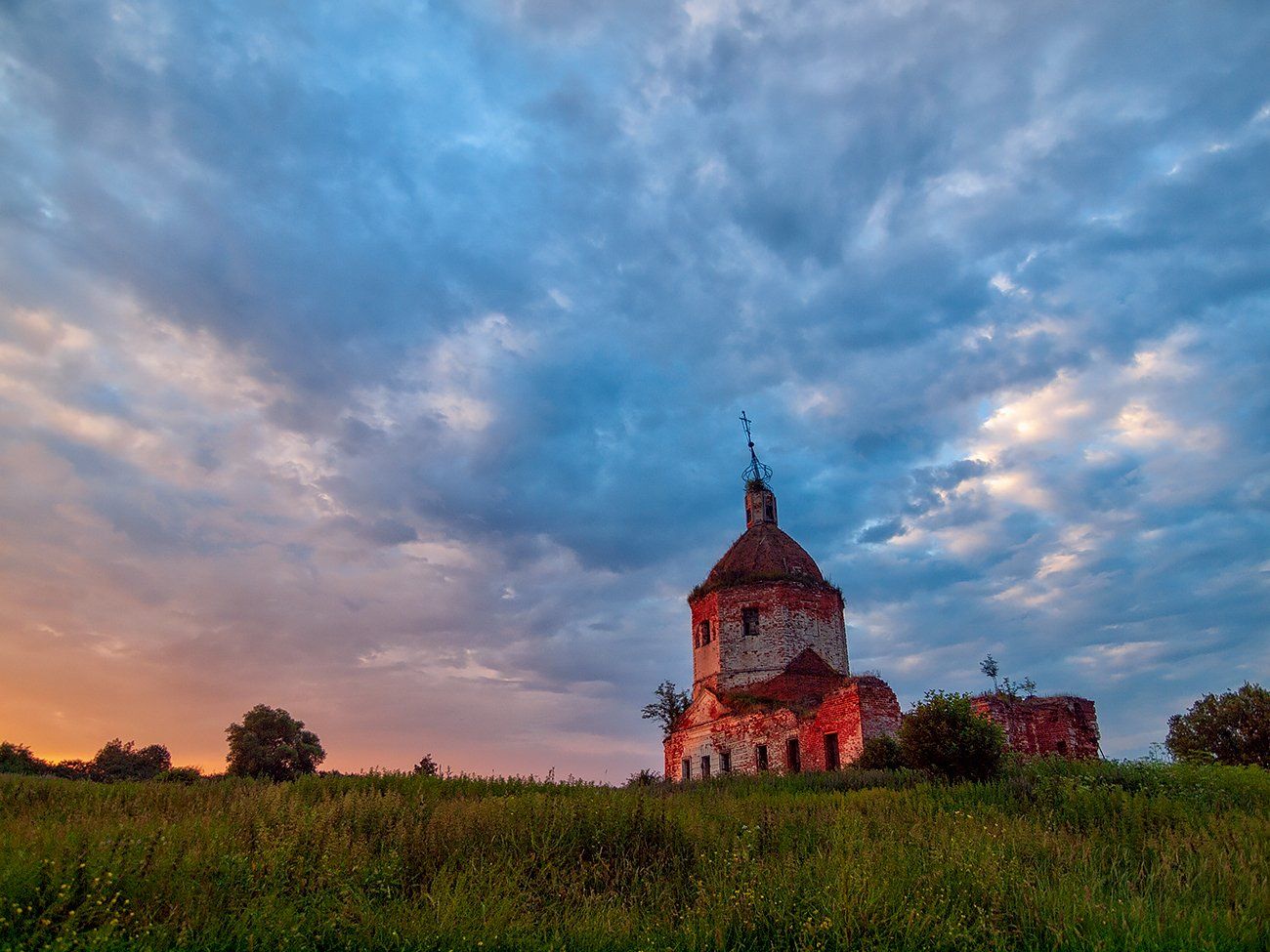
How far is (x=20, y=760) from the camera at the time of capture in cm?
3619

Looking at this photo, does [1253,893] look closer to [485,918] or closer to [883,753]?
[485,918]

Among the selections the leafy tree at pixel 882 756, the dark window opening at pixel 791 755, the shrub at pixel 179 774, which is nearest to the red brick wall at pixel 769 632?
the dark window opening at pixel 791 755

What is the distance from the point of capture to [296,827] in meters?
8.05

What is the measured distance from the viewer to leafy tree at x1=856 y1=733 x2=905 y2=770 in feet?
70.7

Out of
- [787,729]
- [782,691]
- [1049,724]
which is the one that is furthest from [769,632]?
[1049,724]

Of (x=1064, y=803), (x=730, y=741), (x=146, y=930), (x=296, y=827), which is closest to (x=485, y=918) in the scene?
(x=146, y=930)

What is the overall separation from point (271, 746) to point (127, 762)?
1195cm

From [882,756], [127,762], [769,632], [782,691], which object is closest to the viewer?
[882,756]

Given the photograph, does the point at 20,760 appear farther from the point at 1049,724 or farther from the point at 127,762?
the point at 1049,724

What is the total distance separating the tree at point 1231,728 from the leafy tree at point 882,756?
518 inches

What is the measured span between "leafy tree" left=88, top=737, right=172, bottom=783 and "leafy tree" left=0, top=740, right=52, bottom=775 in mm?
3595

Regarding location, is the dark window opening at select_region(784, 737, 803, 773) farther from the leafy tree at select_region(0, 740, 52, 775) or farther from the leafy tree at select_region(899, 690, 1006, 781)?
the leafy tree at select_region(0, 740, 52, 775)

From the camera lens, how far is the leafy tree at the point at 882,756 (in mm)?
21544

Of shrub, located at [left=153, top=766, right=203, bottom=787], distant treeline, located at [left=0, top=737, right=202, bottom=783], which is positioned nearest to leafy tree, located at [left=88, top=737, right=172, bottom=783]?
distant treeline, located at [left=0, top=737, right=202, bottom=783]
